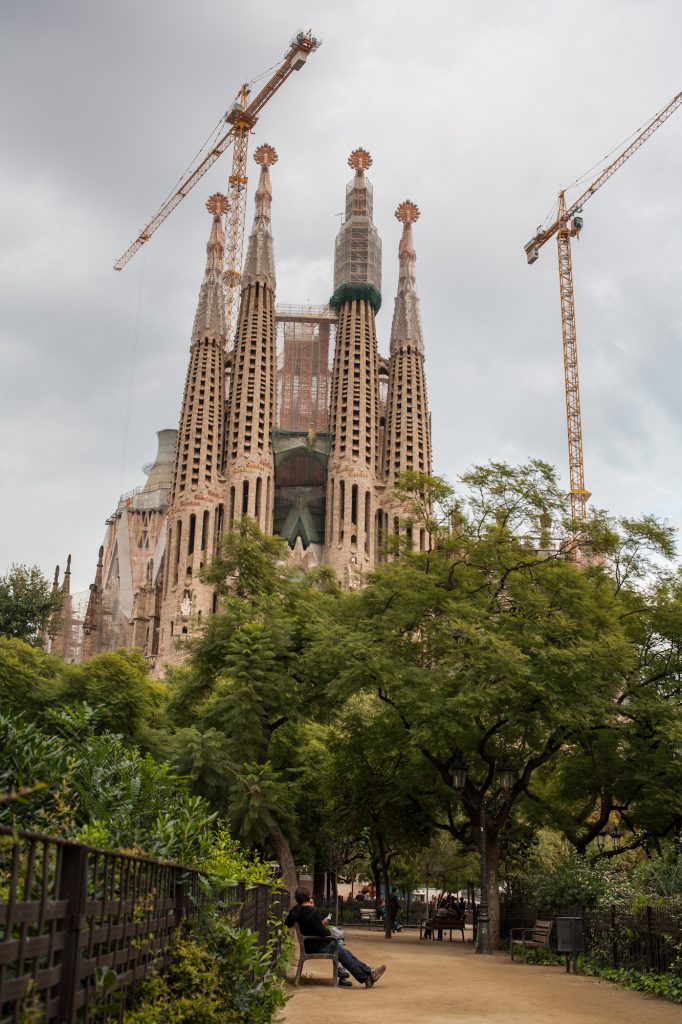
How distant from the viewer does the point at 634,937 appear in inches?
586

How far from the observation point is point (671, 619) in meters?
24.5

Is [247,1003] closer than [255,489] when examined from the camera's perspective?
Yes

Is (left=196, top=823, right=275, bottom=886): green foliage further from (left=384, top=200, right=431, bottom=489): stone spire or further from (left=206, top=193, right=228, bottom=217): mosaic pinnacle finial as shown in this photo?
(left=206, top=193, right=228, bottom=217): mosaic pinnacle finial

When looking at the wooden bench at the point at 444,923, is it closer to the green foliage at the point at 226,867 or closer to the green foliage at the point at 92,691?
the green foliage at the point at 92,691

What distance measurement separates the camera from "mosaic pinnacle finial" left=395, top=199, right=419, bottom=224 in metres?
97.5

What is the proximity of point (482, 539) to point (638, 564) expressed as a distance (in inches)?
182

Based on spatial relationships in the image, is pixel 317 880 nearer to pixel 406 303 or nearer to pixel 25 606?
pixel 25 606

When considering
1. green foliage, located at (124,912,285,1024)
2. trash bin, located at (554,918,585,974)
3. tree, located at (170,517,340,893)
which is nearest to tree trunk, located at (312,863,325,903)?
tree, located at (170,517,340,893)

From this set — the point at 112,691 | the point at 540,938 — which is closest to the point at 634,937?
the point at 540,938

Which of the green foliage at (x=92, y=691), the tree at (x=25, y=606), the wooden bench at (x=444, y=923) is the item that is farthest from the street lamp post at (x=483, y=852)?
the tree at (x=25, y=606)

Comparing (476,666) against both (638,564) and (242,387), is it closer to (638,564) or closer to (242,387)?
(638,564)

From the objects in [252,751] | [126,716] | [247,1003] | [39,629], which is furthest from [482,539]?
[39,629]

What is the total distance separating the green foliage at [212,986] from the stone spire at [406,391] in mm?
Result: 76642

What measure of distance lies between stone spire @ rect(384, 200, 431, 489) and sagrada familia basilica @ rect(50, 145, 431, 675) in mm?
119
